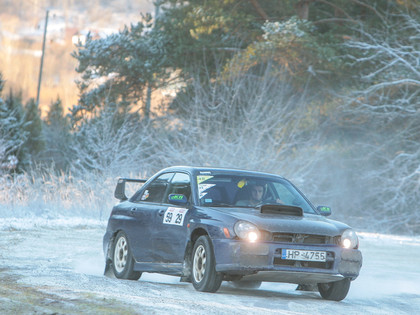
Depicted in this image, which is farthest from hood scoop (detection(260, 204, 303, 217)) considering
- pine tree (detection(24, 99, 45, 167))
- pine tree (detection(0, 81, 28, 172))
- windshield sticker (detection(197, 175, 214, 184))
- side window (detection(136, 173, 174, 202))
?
pine tree (detection(24, 99, 45, 167))

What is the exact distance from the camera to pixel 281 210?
9.41 meters

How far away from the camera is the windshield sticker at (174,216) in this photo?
381 inches

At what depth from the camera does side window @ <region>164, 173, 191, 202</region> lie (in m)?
10.1

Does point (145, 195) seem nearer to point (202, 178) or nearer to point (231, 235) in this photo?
point (202, 178)

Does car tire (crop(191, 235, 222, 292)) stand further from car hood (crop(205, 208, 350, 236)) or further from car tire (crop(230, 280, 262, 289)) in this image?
car tire (crop(230, 280, 262, 289))

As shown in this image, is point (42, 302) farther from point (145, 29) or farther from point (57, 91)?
point (57, 91)

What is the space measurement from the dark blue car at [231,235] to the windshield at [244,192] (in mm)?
11

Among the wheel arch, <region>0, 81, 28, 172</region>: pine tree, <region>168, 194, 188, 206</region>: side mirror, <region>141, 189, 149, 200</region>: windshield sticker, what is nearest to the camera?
the wheel arch

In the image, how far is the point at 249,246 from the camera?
874 cm

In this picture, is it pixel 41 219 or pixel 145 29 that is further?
pixel 145 29

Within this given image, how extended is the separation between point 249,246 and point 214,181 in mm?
1447

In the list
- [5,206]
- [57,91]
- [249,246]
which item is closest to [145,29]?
[5,206]

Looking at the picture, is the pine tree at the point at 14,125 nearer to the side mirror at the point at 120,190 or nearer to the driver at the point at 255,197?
the side mirror at the point at 120,190

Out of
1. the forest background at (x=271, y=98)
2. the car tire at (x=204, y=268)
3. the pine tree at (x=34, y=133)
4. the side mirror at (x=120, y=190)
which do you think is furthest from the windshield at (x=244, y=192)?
the pine tree at (x=34, y=133)
